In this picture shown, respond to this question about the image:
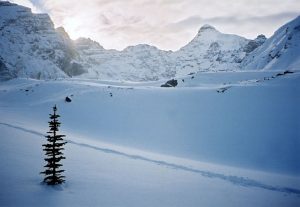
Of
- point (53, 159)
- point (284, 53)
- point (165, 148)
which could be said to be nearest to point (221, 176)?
point (165, 148)

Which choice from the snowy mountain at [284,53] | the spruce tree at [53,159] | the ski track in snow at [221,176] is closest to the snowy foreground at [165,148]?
the ski track in snow at [221,176]

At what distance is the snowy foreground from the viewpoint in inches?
455

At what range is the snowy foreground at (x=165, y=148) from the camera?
→ 1156cm

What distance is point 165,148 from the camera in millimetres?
24219

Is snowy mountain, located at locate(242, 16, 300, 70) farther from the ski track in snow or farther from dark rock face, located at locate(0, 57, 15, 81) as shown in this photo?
dark rock face, located at locate(0, 57, 15, 81)

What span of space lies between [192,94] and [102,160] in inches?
769

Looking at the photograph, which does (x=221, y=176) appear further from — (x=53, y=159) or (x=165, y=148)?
(x=53, y=159)

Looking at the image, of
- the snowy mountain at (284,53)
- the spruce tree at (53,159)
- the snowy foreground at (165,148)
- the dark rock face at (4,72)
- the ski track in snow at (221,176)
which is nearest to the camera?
the spruce tree at (53,159)

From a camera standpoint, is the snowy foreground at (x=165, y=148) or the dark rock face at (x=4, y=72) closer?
the snowy foreground at (x=165, y=148)

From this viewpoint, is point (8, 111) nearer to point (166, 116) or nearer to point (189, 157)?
point (166, 116)

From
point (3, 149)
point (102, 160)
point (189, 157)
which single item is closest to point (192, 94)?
point (189, 157)

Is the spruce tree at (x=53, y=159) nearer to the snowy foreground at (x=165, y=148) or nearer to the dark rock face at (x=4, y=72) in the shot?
the snowy foreground at (x=165, y=148)

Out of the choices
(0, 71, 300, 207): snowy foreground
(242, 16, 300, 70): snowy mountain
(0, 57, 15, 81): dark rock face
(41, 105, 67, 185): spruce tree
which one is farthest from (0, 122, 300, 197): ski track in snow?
(0, 57, 15, 81): dark rock face

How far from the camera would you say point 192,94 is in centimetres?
3428
